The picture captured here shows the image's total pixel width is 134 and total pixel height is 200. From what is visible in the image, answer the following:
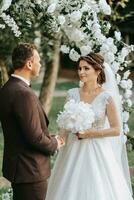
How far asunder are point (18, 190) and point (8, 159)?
9.3 inches

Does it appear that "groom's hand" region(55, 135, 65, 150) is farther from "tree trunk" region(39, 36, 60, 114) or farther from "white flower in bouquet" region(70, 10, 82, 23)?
"tree trunk" region(39, 36, 60, 114)

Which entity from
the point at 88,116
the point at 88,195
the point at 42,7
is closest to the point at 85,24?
the point at 42,7

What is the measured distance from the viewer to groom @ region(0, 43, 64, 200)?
418cm

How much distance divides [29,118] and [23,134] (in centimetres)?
13

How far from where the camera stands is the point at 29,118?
416 centimetres

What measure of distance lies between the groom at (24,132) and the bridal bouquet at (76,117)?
1.60 ft

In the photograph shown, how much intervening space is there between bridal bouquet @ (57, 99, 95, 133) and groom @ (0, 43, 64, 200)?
1.60 feet

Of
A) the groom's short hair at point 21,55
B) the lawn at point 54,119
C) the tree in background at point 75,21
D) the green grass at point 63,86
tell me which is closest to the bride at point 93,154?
the tree in background at point 75,21

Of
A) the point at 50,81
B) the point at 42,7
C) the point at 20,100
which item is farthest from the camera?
the point at 50,81

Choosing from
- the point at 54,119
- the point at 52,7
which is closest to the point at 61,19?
the point at 52,7

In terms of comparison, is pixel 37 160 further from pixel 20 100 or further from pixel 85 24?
pixel 85 24

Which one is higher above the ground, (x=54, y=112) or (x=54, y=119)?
(x=54, y=112)

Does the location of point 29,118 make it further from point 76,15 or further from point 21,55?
point 76,15

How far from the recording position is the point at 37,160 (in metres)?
4.30
